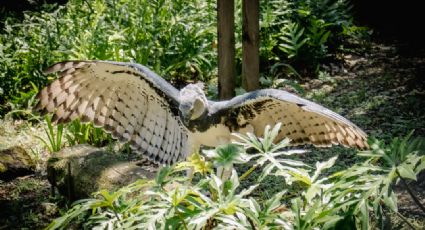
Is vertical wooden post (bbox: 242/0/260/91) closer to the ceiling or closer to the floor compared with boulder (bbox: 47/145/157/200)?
closer to the ceiling

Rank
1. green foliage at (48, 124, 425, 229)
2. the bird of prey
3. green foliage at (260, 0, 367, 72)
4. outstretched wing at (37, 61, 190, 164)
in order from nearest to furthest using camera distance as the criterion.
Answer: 1. green foliage at (48, 124, 425, 229)
2. the bird of prey
3. outstretched wing at (37, 61, 190, 164)
4. green foliage at (260, 0, 367, 72)

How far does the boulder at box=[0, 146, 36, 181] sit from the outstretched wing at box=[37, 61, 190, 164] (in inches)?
73.4

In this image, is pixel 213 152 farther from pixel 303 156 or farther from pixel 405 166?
pixel 303 156

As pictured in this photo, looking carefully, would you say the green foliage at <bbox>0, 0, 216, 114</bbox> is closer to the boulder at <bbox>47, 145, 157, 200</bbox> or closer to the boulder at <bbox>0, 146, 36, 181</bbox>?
the boulder at <bbox>0, 146, 36, 181</bbox>

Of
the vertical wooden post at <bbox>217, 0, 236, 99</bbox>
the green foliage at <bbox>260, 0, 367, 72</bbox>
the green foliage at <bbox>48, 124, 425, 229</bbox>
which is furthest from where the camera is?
the green foliage at <bbox>260, 0, 367, 72</bbox>

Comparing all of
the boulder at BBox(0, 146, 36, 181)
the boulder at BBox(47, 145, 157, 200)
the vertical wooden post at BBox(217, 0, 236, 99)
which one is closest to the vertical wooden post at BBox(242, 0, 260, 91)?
the vertical wooden post at BBox(217, 0, 236, 99)

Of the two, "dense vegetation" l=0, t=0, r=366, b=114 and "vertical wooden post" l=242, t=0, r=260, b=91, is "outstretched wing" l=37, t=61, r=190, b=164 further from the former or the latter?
"dense vegetation" l=0, t=0, r=366, b=114

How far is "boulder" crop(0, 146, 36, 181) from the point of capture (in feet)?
16.7

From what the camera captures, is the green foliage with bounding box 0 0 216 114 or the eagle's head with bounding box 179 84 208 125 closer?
the eagle's head with bounding box 179 84 208 125

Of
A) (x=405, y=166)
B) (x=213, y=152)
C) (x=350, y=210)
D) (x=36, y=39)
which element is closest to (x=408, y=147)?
(x=405, y=166)

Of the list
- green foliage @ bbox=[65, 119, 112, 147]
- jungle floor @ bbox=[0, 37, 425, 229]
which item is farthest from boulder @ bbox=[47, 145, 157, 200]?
green foliage @ bbox=[65, 119, 112, 147]

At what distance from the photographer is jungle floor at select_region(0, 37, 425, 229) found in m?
4.42

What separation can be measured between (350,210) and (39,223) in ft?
9.52

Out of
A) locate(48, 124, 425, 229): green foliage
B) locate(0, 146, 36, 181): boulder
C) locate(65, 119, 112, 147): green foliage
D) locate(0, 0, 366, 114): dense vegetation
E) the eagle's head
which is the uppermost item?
locate(0, 0, 366, 114): dense vegetation
